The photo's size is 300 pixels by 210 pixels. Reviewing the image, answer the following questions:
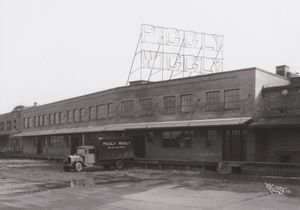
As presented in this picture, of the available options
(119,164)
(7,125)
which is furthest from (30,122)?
(119,164)

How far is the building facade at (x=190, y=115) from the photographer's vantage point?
30062 millimetres

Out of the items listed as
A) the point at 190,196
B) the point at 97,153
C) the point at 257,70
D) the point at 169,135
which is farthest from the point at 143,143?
the point at 190,196

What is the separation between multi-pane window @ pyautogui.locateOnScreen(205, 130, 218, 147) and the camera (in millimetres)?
31844

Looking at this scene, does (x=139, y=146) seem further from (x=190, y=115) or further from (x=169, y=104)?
(x=190, y=115)

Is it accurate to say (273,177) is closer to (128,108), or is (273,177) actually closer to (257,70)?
(257,70)

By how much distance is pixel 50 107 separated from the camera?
5781 cm

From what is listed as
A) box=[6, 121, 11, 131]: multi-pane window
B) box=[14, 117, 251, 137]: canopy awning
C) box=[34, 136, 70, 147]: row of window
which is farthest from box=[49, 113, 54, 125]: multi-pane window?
box=[6, 121, 11, 131]: multi-pane window

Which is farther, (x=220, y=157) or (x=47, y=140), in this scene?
(x=47, y=140)

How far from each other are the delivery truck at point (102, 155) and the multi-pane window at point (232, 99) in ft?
28.0

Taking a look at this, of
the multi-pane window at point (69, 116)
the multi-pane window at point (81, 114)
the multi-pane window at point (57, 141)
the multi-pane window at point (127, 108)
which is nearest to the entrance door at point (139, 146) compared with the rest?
the multi-pane window at point (127, 108)

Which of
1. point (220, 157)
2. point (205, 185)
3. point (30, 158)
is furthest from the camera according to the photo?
point (30, 158)

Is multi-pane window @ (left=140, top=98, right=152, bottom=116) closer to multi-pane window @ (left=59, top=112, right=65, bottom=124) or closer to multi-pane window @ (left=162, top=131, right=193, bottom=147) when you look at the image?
multi-pane window @ (left=162, top=131, right=193, bottom=147)

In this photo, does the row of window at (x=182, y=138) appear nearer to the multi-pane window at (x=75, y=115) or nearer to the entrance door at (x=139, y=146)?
the entrance door at (x=139, y=146)

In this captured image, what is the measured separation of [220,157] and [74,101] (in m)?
24.6
